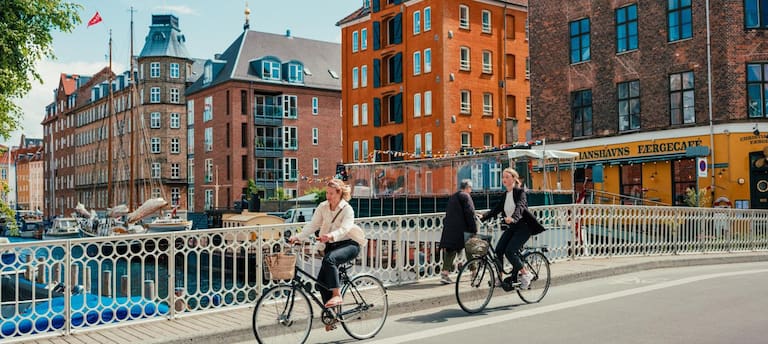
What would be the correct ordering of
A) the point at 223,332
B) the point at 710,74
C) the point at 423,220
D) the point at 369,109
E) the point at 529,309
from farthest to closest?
1. the point at 369,109
2. the point at 710,74
3. the point at 423,220
4. the point at 529,309
5. the point at 223,332

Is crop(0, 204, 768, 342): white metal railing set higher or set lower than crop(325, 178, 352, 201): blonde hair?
lower

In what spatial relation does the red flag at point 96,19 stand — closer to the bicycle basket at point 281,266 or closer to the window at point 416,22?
the window at point 416,22

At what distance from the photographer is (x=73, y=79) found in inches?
4409

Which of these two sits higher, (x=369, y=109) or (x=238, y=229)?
(x=369, y=109)

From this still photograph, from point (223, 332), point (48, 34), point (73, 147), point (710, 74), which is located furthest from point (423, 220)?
point (73, 147)

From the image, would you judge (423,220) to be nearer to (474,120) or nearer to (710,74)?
(710,74)

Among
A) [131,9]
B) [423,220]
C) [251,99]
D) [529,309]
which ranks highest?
[131,9]

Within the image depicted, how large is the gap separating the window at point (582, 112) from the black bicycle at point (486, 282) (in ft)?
83.2

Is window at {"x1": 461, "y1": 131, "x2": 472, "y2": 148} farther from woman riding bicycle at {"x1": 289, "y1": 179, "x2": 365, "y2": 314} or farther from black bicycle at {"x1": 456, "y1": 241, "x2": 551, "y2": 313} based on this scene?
woman riding bicycle at {"x1": 289, "y1": 179, "x2": 365, "y2": 314}

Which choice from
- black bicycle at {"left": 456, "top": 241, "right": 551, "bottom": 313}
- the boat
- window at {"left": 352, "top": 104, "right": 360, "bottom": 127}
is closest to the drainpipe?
black bicycle at {"left": 456, "top": 241, "right": 551, "bottom": 313}

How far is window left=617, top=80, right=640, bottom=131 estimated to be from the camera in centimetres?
3247

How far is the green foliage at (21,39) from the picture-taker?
55.8ft

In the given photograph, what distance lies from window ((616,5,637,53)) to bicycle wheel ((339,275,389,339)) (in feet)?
92.0

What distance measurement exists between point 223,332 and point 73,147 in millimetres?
107947
